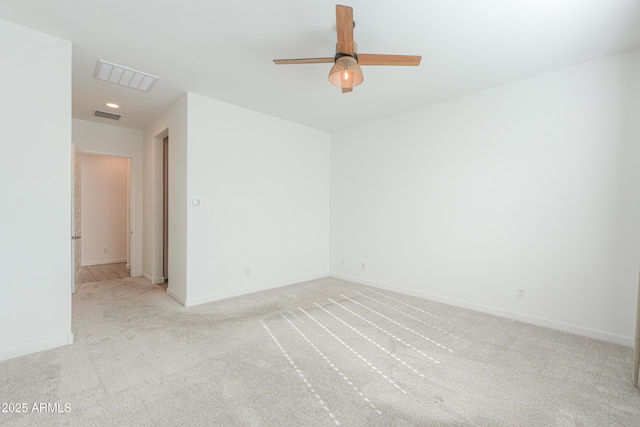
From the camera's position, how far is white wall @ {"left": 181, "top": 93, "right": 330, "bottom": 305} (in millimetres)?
3844

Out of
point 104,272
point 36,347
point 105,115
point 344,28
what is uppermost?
point 105,115

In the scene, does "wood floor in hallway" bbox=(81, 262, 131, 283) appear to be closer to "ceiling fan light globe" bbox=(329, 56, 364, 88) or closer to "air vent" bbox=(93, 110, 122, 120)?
"air vent" bbox=(93, 110, 122, 120)

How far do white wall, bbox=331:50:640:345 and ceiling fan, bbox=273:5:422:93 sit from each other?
6.37 ft

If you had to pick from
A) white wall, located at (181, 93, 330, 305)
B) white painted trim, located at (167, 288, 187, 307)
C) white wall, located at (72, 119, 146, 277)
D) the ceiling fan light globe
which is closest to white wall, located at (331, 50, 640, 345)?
white wall, located at (181, 93, 330, 305)

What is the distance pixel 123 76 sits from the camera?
3.24 metres

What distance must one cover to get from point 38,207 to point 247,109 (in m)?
2.76

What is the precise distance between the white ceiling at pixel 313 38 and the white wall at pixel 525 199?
0.36 m

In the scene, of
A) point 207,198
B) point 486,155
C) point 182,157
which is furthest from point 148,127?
point 486,155

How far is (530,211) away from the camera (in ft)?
10.7

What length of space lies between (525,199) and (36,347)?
5.07 metres

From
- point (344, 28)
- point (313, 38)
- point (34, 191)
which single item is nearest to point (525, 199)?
point (344, 28)

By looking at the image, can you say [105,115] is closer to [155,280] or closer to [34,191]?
[34,191]

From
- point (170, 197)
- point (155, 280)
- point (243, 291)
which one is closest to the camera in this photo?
point (170, 197)

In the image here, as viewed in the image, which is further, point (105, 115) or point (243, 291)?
point (105, 115)
